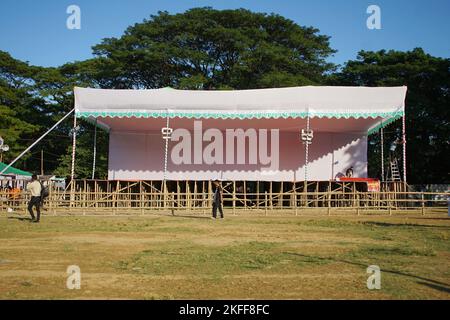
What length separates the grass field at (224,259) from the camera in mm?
5281

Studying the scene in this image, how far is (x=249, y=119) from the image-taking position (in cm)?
1852

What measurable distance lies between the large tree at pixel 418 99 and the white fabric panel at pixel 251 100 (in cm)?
951

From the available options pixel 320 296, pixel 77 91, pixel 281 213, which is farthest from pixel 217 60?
pixel 320 296

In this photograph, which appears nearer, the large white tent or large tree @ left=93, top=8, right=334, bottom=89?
the large white tent

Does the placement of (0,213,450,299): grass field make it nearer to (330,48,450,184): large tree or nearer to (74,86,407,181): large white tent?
(74,86,407,181): large white tent

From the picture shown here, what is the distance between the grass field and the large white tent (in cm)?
587

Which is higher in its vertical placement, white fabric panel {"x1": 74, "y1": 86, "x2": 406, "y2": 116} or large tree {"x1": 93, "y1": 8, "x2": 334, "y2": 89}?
large tree {"x1": 93, "y1": 8, "x2": 334, "y2": 89}

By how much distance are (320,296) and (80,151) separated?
84.0ft

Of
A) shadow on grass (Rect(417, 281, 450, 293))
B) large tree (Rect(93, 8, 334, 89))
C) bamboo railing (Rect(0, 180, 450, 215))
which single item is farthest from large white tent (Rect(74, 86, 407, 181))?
shadow on grass (Rect(417, 281, 450, 293))

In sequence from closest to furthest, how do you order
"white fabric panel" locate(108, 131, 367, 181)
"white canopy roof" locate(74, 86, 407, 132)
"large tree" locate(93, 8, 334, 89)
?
1. "white canopy roof" locate(74, 86, 407, 132)
2. "white fabric panel" locate(108, 131, 367, 181)
3. "large tree" locate(93, 8, 334, 89)

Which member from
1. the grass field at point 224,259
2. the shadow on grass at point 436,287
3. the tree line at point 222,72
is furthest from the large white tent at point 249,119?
the shadow on grass at point 436,287

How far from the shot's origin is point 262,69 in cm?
3017

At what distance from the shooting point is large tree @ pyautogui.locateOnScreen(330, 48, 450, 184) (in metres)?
26.3

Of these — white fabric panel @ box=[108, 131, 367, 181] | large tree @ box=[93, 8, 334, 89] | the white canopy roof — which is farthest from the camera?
large tree @ box=[93, 8, 334, 89]
